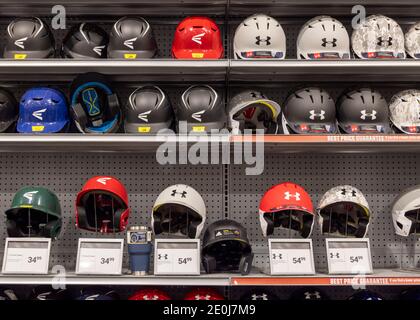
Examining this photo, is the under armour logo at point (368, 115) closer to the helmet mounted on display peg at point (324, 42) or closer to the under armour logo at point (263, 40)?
the helmet mounted on display peg at point (324, 42)

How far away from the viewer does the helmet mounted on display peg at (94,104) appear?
3387mm

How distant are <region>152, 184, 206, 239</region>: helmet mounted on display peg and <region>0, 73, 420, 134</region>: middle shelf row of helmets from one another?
39 cm

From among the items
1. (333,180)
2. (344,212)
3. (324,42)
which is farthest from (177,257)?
(324,42)

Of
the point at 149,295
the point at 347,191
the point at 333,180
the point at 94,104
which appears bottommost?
the point at 149,295

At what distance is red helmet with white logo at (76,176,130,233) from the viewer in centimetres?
327

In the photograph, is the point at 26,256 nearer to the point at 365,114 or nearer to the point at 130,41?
the point at 130,41

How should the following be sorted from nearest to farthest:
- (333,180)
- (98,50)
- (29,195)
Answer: (29,195) → (98,50) → (333,180)

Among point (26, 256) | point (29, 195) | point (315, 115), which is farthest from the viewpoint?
point (315, 115)

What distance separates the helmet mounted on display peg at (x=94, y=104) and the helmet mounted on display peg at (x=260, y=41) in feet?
2.88

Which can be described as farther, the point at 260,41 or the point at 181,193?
the point at 260,41

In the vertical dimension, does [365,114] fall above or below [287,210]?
above

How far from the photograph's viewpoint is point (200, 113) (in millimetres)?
3330

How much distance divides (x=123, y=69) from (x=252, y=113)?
0.89 m

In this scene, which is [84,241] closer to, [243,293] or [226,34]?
[243,293]
